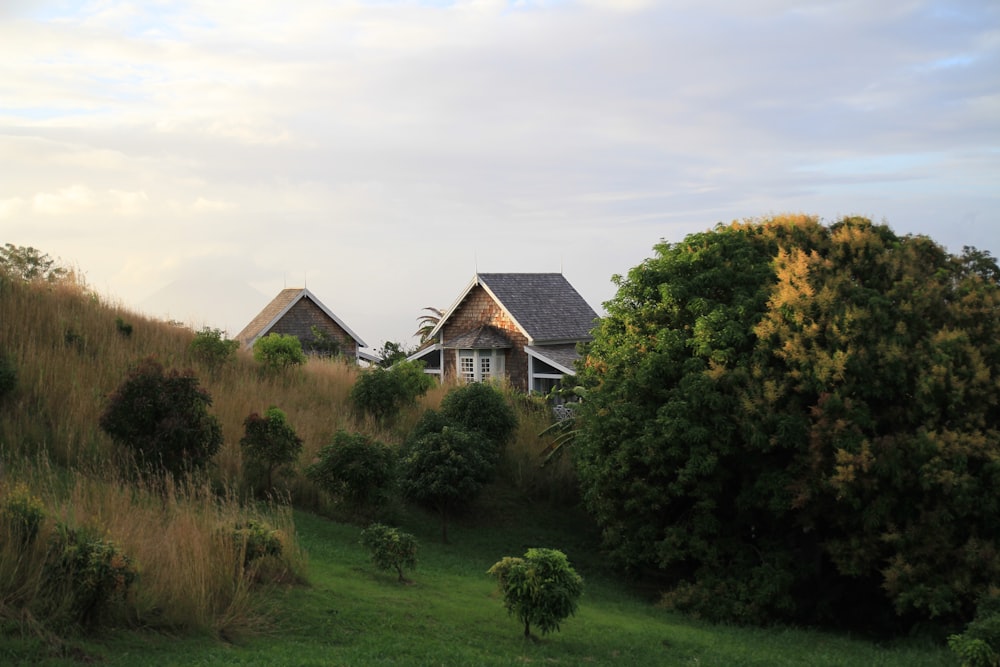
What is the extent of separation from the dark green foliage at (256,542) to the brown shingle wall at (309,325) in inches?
1412

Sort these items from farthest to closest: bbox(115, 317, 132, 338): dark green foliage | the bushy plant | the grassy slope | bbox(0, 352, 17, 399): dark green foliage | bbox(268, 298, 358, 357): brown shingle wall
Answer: bbox(268, 298, 358, 357): brown shingle wall < bbox(115, 317, 132, 338): dark green foliage < bbox(0, 352, 17, 399): dark green foliage < the grassy slope < the bushy plant

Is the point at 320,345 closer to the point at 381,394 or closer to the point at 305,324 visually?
the point at 305,324

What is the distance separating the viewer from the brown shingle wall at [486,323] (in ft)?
131

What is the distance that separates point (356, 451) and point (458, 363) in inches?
930

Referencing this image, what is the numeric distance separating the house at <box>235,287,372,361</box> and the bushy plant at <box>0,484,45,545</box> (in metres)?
36.0

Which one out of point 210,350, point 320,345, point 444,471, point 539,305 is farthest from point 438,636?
point 320,345

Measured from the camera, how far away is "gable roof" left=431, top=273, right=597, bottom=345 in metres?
40.0

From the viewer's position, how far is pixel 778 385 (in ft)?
54.6

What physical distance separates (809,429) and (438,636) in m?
8.19

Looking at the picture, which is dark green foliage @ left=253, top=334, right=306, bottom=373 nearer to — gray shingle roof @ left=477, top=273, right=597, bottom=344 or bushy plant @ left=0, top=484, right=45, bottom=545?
bushy plant @ left=0, top=484, right=45, bottom=545

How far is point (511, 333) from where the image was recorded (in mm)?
40312

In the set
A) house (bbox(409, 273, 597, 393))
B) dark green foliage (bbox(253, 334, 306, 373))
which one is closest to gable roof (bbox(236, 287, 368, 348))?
house (bbox(409, 273, 597, 393))

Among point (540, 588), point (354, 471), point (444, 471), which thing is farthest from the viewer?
point (444, 471)

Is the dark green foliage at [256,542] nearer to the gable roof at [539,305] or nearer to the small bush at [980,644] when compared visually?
the small bush at [980,644]
